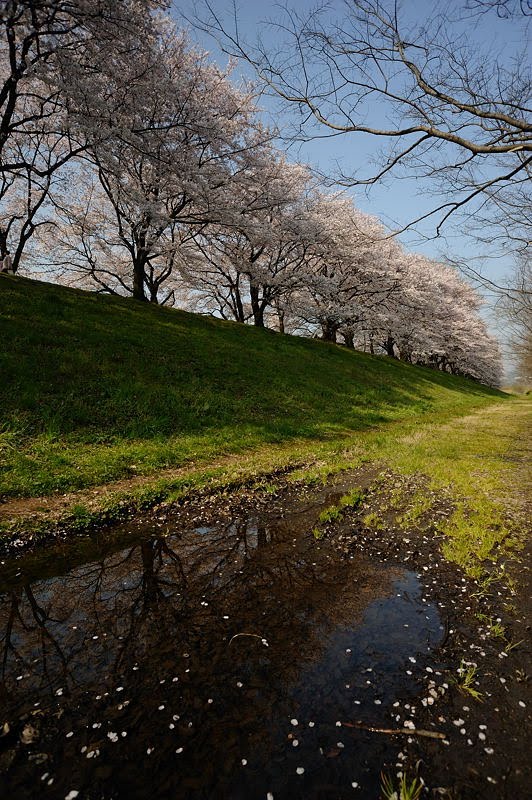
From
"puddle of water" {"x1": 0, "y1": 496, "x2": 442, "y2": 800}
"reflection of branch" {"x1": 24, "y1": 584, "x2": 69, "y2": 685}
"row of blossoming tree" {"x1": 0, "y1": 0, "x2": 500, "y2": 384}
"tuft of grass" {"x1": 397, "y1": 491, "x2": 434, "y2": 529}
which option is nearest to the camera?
"puddle of water" {"x1": 0, "y1": 496, "x2": 442, "y2": 800}

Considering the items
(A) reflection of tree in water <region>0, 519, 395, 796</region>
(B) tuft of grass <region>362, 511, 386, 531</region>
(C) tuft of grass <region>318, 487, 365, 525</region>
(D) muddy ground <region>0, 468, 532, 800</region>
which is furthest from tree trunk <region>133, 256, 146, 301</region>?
(B) tuft of grass <region>362, 511, 386, 531</region>

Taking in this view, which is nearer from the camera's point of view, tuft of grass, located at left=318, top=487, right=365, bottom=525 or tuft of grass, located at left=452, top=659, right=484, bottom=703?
tuft of grass, located at left=452, top=659, right=484, bottom=703

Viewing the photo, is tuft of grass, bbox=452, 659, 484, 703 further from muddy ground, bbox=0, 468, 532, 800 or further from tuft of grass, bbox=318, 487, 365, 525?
tuft of grass, bbox=318, 487, 365, 525

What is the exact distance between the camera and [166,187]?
18.8 m

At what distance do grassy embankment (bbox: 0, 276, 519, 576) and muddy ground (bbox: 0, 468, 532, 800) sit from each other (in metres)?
2.87

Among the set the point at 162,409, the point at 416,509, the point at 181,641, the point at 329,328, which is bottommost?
the point at 181,641

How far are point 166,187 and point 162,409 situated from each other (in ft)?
44.5

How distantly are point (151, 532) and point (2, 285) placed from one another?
14933mm

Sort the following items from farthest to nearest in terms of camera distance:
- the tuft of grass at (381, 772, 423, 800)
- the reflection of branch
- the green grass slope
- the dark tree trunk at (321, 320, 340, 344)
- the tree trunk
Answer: the dark tree trunk at (321, 320, 340, 344) < the tree trunk < the green grass slope < the reflection of branch < the tuft of grass at (381, 772, 423, 800)

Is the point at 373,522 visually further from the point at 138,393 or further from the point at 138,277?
the point at 138,277

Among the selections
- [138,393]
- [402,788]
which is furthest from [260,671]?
[138,393]

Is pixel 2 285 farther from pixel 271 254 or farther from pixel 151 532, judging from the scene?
pixel 271 254

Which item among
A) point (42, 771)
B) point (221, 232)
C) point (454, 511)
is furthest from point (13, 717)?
point (221, 232)

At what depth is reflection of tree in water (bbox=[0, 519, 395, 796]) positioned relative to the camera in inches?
111
